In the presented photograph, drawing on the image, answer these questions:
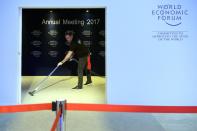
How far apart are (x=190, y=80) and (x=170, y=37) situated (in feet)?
3.08

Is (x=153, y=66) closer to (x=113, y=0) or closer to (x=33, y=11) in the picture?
(x=113, y=0)

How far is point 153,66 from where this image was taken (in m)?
7.00

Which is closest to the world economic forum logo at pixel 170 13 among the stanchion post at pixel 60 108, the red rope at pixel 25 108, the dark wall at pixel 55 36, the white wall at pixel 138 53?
the white wall at pixel 138 53

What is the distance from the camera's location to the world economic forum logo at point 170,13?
6.98 m

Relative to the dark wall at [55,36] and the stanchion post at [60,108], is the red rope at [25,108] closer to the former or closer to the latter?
the stanchion post at [60,108]

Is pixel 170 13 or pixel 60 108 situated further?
pixel 170 13

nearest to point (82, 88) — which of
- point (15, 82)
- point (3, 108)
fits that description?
point (15, 82)

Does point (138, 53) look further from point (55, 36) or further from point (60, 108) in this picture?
point (55, 36)

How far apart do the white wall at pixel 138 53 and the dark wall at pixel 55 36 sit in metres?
5.97

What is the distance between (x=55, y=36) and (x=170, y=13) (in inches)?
268

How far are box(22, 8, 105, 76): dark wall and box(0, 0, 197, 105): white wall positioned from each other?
5.97 m

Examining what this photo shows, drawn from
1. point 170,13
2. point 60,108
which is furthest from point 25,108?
point 170,13

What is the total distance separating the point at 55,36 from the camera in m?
13.1

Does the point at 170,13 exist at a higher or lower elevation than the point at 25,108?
higher
